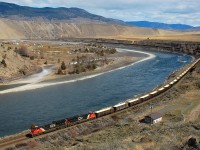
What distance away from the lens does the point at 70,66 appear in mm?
132250

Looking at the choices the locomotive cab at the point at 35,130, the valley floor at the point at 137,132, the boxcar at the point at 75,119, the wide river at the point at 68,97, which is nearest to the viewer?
the valley floor at the point at 137,132

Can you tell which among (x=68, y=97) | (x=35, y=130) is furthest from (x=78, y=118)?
(x=68, y=97)

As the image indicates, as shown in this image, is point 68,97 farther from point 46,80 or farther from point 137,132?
point 137,132

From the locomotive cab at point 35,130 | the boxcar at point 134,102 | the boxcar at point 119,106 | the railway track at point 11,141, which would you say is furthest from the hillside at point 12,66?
the railway track at point 11,141

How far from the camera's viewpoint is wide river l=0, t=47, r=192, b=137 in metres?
67.1

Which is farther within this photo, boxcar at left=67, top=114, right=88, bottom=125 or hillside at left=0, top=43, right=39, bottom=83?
hillside at left=0, top=43, right=39, bottom=83

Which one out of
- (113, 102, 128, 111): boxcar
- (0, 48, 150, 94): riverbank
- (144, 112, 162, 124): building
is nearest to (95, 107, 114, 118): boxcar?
(113, 102, 128, 111): boxcar

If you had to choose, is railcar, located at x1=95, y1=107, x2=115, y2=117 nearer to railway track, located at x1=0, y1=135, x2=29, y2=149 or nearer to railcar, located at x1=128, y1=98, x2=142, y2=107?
railcar, located at x1=128, y1=98, x2=142, y2=107

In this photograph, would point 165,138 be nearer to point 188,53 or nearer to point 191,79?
point 191,79

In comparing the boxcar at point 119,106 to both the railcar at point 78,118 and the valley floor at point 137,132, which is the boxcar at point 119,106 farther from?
the railcar at point 78,118

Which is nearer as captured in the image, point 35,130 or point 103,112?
point 35,130

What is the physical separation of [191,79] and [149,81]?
14.0 meters

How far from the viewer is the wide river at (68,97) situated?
67056 mm

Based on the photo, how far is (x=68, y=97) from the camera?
85.2 metres
